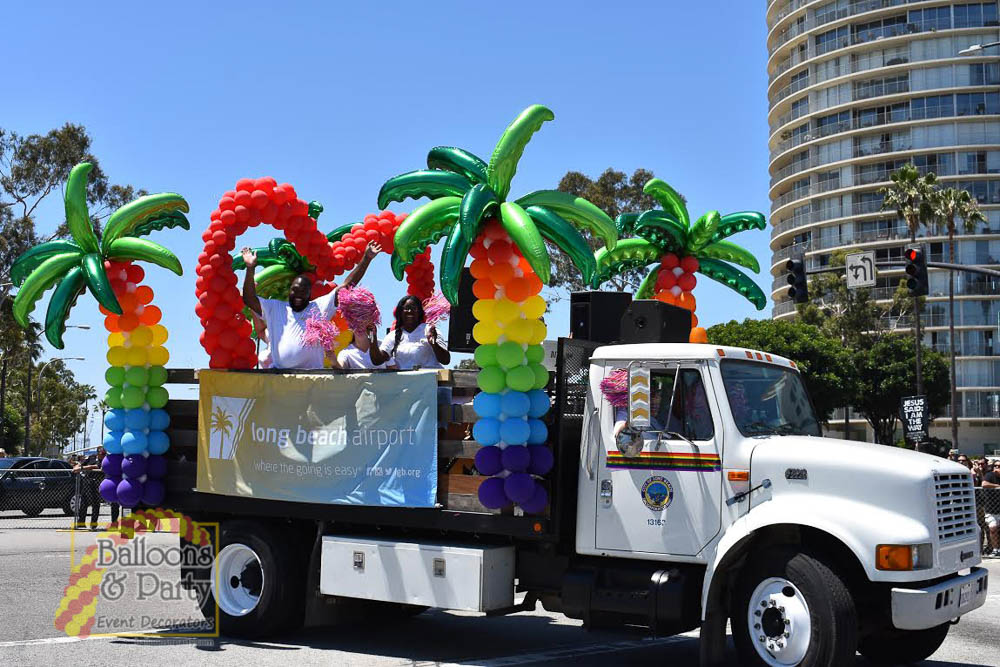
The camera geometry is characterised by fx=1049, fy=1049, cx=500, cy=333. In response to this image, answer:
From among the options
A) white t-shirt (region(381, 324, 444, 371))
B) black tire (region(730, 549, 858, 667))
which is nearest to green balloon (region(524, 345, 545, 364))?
white t-shirt (region(381, 324, 444, 371))

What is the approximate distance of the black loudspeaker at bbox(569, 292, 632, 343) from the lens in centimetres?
962

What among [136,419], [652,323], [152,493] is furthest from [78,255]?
[652,323]

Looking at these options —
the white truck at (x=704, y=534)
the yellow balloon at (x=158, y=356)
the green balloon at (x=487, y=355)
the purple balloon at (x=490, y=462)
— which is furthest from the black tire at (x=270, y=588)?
the green balloon at (x=487, y=355)

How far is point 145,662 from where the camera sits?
8.58m

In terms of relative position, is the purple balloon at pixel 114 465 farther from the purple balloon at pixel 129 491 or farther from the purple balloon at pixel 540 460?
the purple balloon at pixel 540 460

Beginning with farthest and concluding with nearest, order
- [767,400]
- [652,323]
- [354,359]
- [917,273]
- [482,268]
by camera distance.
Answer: [917,273], [354,359], [652,323], [482,268], [767,400]

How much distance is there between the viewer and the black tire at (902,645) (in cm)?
841

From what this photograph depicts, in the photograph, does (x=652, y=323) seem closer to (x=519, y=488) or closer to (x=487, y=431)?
(x=487, y=431)

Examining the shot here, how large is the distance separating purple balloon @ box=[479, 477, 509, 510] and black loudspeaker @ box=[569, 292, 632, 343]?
5.82ft

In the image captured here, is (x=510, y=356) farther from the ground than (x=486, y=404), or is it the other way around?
(x=510, y=356)

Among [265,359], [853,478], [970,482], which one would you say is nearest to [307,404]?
[265,359]

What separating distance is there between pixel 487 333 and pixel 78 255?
5.00 m

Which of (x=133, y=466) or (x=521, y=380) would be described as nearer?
(x=521, y=380)

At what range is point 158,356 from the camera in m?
11.1
